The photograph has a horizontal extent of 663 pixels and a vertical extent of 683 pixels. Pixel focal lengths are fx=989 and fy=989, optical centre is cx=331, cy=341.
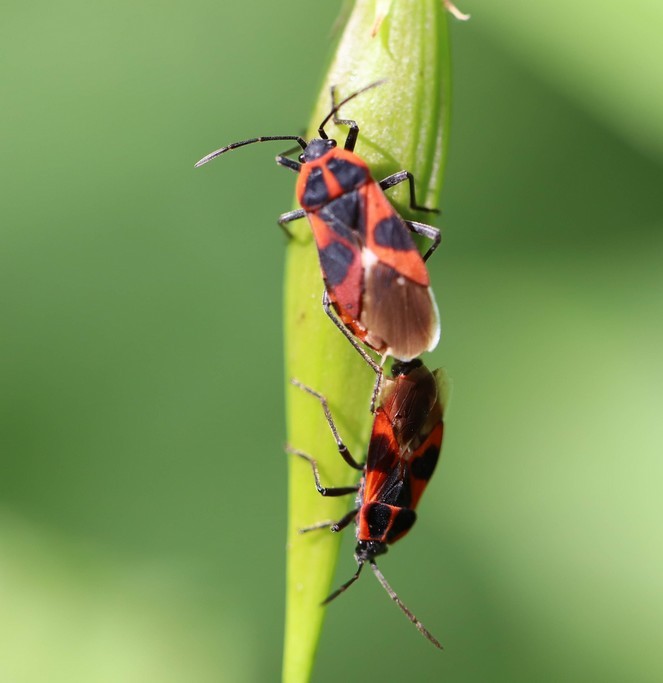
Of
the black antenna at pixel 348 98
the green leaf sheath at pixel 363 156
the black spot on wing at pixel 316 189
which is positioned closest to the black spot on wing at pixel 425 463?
the black spot on wing at pixel 316 189

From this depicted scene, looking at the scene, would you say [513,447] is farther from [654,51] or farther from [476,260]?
[654,51]

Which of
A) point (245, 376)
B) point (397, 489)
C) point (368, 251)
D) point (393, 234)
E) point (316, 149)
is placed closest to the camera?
point (393, 234)

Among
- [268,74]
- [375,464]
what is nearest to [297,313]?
[375,464]

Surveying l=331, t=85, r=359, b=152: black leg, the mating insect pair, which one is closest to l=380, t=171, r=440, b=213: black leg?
the mating insect pair

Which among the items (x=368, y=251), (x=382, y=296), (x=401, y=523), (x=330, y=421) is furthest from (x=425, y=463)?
(x=330, y=421)

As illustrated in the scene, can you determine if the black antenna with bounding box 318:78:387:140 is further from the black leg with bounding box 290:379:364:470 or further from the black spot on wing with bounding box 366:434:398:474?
the black spot on wing with bounding box 366:434:398:474

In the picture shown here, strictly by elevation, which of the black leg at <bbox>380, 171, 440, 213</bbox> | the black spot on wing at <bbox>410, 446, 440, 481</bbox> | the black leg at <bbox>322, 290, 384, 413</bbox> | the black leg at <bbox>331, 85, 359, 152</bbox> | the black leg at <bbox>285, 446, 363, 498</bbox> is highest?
the black leg at <bbox>331, 85, 359, 152</bbox>

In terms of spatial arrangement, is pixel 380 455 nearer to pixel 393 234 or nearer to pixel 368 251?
pixel 368 251
